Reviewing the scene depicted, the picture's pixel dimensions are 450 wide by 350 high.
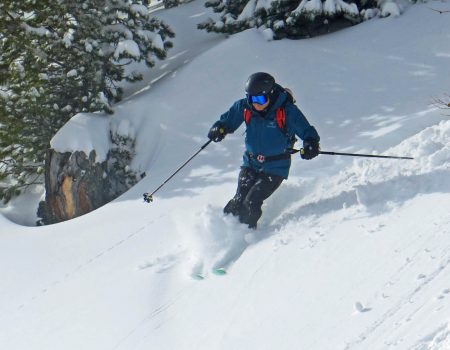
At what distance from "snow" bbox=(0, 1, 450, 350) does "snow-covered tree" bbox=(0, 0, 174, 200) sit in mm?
838

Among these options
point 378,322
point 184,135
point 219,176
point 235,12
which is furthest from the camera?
point 235,12

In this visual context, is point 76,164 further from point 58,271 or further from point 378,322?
point 378,322

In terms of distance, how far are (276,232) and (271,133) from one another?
1152 millimetres

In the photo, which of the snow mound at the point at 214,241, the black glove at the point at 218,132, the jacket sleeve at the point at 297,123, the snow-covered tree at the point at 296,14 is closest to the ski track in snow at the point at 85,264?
the snow mound at the point at 214,241

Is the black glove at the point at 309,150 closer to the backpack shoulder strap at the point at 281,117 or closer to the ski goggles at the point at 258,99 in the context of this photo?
the backpack shoulder strap at the point at 281,117

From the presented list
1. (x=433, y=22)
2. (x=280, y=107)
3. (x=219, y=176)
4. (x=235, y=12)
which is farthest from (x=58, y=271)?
(x=433, y=22)

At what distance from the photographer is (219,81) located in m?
10.8

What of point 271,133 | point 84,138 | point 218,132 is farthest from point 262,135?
point 84,138

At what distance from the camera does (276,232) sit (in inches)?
233

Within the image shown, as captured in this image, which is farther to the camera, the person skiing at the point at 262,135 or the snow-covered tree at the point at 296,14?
the snow-covered tree at the point at 296,14

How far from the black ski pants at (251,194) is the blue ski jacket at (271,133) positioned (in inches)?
3.4

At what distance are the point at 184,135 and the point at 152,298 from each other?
4.81 meters

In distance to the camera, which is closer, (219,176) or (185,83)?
(219,176)

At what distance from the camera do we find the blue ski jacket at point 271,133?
595cm
